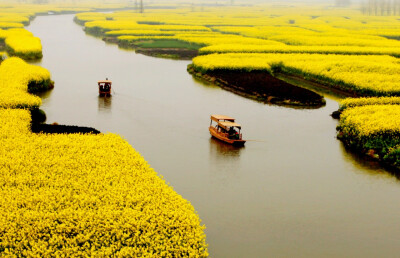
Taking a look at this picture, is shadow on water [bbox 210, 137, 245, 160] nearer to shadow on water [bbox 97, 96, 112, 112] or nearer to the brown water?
the brown water

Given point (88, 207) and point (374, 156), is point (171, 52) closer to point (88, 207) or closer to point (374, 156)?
point (374, 156)

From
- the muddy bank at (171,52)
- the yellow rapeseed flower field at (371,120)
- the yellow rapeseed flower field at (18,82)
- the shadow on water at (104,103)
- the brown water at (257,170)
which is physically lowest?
the brown water at (257,170)

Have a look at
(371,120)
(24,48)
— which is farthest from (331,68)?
(24,48)

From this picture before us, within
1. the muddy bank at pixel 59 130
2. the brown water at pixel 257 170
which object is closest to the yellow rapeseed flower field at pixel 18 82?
the brown water at pixel 257 170

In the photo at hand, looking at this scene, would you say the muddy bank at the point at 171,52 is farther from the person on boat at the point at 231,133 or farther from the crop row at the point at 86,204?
the crop row at the point at 86,204

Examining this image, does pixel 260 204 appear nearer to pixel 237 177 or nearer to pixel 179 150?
pixel 237 177

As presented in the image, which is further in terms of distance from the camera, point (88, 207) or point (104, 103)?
point (104, 103)

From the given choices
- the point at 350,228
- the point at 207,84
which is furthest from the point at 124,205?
the point at 207,84

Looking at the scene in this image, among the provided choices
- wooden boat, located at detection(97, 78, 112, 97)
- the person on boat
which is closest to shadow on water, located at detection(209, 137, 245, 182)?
the person on boat
